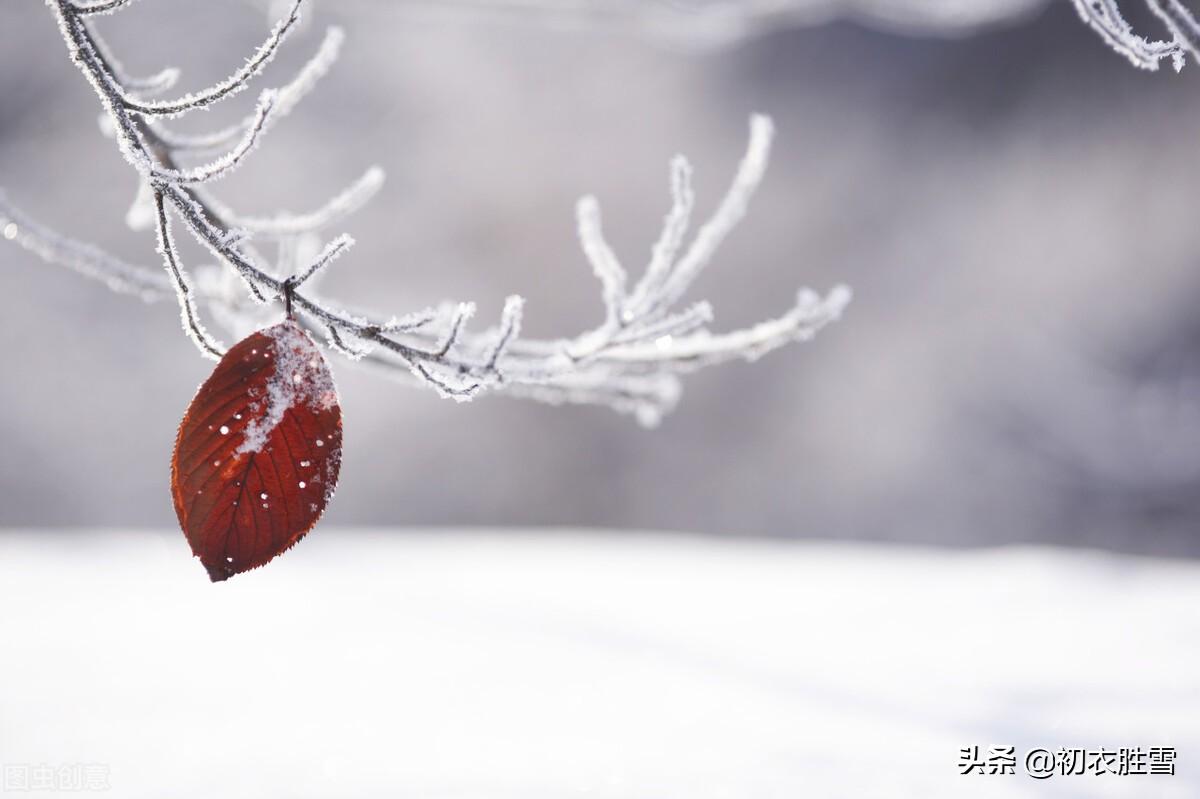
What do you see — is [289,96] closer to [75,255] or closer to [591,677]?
[75,255]

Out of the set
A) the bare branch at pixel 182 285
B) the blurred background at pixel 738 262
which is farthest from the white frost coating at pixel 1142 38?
the blurred background at pixel 738 262

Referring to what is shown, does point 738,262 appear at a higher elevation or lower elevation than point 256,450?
higher

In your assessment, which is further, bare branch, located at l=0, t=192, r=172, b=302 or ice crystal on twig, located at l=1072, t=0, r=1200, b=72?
bare branch, located at l=0, t=192, r=172, b=302

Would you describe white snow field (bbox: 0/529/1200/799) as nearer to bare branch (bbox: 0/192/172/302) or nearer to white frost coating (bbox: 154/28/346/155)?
bare branch (bbox: 0/192/172/302)


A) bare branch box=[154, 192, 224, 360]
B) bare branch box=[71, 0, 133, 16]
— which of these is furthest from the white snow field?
bare branch box=[71, 0, 133, 16]

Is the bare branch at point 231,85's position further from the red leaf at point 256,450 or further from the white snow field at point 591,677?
the white snow field at point 591,677

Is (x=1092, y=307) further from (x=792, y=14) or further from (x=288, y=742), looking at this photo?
(x=288, y=742)

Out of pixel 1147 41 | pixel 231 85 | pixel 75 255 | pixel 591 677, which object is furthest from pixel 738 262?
pixel 231 85
